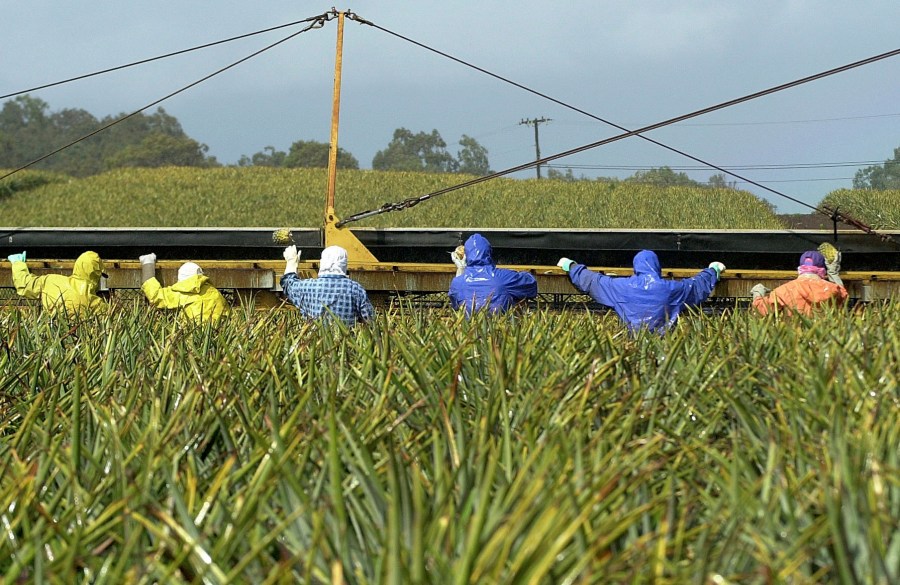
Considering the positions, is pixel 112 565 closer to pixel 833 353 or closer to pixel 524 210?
pixel 833 353

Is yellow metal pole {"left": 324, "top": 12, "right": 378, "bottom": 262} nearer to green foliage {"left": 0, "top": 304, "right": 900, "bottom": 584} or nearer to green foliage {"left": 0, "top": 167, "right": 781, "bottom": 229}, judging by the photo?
green foliage {"left": 0, "top": 304, "right": 900, "bottom": 584}

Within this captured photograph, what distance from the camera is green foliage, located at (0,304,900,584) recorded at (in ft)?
6.95

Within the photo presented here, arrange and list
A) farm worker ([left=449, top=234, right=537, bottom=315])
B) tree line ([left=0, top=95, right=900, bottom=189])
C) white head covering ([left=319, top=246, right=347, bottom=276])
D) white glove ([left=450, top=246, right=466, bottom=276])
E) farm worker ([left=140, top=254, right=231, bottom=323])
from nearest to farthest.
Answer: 1. white head covering ([left=319, top=246, right=347, bottom=276])
2. farm worker ([left=140, top=254, right=231, bottom=323])
3. farm worker ([left=449, top=234, right=537, bottom=315])
4. white glove ([left=450, top=246, right=466, bottom=276])
5. tree line ([left=0, top=95, right=900, bottom=189])

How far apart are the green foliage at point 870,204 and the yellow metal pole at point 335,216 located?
23586 mm

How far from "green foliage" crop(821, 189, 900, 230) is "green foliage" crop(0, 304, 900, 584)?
30.6 meters

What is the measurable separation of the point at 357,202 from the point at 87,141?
145m

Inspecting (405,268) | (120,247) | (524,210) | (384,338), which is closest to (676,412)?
(384,338)

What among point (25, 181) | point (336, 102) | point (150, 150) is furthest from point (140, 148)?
point (336, 102)

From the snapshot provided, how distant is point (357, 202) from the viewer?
138 feet

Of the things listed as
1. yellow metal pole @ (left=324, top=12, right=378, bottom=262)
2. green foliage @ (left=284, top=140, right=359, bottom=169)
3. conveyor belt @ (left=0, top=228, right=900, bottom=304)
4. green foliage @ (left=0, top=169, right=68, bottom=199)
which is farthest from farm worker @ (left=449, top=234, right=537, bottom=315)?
green foliage @ (left=284, top=140, right=359, bottom=169)

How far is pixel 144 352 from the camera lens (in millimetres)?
4773

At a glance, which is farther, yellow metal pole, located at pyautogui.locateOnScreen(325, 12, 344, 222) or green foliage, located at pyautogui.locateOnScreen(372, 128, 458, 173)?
green foliage, located at pyautogui.locateOnScreen(372, 128, 458, 173)

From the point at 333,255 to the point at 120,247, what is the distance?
6567mm

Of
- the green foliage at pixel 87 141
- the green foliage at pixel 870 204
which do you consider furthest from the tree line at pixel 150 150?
the green foliage at pixel 870 204
